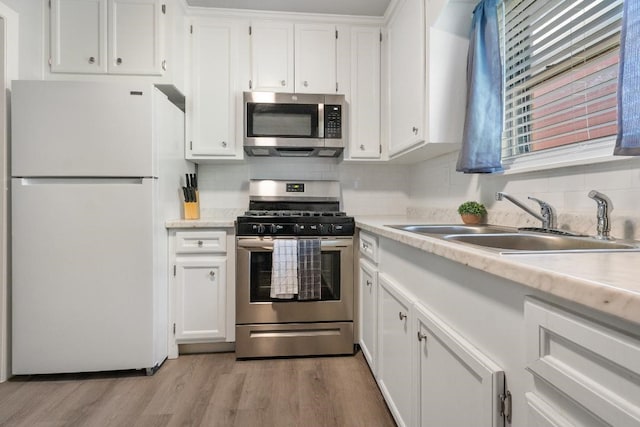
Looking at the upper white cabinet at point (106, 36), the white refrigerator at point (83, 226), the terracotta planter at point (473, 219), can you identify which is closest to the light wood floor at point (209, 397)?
the white refrigerator at point (83, 226)

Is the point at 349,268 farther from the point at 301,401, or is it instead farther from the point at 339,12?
the point at 339,12

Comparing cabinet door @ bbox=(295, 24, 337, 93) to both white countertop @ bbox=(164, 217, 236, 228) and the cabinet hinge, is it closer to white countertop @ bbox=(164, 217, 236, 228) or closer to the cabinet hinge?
white countertop @ bbox=(164, 217, 236, 228)

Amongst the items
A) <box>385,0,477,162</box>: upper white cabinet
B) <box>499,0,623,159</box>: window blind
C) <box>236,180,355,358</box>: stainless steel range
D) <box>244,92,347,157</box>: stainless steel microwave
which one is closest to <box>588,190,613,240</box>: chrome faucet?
<box>499,0,623,159</box>: window blind

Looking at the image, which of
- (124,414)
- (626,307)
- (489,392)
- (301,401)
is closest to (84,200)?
(124,414)

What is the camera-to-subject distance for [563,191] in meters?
1.26

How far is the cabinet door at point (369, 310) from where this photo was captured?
1.74 meters

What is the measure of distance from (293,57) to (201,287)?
1828 millimetres

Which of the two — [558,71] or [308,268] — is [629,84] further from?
[308,268]

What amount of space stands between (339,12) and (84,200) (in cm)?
219

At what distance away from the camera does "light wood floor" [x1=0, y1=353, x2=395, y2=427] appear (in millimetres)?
1528

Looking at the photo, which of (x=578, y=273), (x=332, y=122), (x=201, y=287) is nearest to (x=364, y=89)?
(x=332, y=122)

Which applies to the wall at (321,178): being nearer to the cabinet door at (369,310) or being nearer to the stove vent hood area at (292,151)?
the stove vent hood area at (292,151)

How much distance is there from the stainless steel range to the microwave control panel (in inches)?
25.9

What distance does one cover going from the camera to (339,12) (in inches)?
95.8
